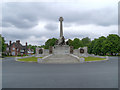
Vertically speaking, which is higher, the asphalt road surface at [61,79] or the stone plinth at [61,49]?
the stone plinth at [61,49]

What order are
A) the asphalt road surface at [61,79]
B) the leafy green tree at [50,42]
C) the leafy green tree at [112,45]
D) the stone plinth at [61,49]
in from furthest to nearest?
1. the leafy green tree at [50,42]
2. the leafy green tree at [112,45]
3. the stone plinth at [61,49]
4. the asphalt road surface at [61,79]

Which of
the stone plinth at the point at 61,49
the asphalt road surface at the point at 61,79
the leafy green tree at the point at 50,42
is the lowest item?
the asphalt road surface at the point at 61,79

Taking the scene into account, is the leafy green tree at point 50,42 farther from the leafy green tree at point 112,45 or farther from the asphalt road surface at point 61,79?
the asphalt road surface at point 61,79

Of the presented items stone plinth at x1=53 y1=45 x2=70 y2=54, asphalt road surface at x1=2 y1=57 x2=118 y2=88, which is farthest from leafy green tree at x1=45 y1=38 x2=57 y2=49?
asphalt road surface at x1=2 y1=57 x2=118 y2=88

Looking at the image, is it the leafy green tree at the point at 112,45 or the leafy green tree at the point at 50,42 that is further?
the leafy green tree at the point at 50,42

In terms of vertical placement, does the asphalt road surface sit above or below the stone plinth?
below

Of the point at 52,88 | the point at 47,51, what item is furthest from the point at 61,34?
the point at 52,88

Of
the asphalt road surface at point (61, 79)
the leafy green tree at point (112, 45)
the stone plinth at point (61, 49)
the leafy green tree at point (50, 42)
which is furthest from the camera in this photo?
the leafy green tree at point (50, 42)

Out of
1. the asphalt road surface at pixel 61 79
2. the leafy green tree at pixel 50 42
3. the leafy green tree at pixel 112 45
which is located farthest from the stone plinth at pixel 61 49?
the leafy green tree at pixel 50 42

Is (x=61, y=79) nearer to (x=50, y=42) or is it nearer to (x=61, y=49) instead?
(x=61, y=49)

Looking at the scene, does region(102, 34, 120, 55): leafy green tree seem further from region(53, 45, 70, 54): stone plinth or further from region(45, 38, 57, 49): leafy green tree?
region(45, 38, 57, 49): leafy green tree

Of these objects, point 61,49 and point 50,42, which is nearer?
point 61,49

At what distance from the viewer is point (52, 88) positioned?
7.74 metres

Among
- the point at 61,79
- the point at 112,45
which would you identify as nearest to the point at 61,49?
the point at 112,45
